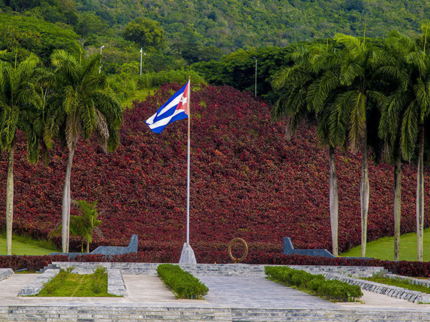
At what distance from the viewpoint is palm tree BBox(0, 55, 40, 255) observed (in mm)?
23750

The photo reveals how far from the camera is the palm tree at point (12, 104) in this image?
935 inches

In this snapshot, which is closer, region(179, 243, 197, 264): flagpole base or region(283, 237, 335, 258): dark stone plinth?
region(179, 243, 197, 264): flagpole base

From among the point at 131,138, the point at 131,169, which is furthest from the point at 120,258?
the point at 131,138

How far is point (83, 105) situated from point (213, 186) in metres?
15.3

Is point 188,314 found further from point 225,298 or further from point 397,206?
point 397,206

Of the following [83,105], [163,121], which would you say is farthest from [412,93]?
[83,105]

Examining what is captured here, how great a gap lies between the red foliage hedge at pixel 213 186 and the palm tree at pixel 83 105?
17.4ft

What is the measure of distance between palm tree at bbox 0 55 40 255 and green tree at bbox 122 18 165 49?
201ft

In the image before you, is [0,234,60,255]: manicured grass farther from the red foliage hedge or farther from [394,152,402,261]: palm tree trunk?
[394,152,402,261]: palm tree trunk

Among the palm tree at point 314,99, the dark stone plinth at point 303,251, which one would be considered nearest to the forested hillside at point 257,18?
the palm tree at point 314,99

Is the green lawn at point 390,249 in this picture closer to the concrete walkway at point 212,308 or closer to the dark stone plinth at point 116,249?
the dark stone plinth at point 116,249

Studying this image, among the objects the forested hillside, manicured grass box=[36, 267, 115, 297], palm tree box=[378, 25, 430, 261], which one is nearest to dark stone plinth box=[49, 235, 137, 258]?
manicured grass box=[36, 267, 115, 297]

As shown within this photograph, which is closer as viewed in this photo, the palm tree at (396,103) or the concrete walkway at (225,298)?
the concrete walkway at (225,298)

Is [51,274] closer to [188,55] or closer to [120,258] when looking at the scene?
[120,258]
